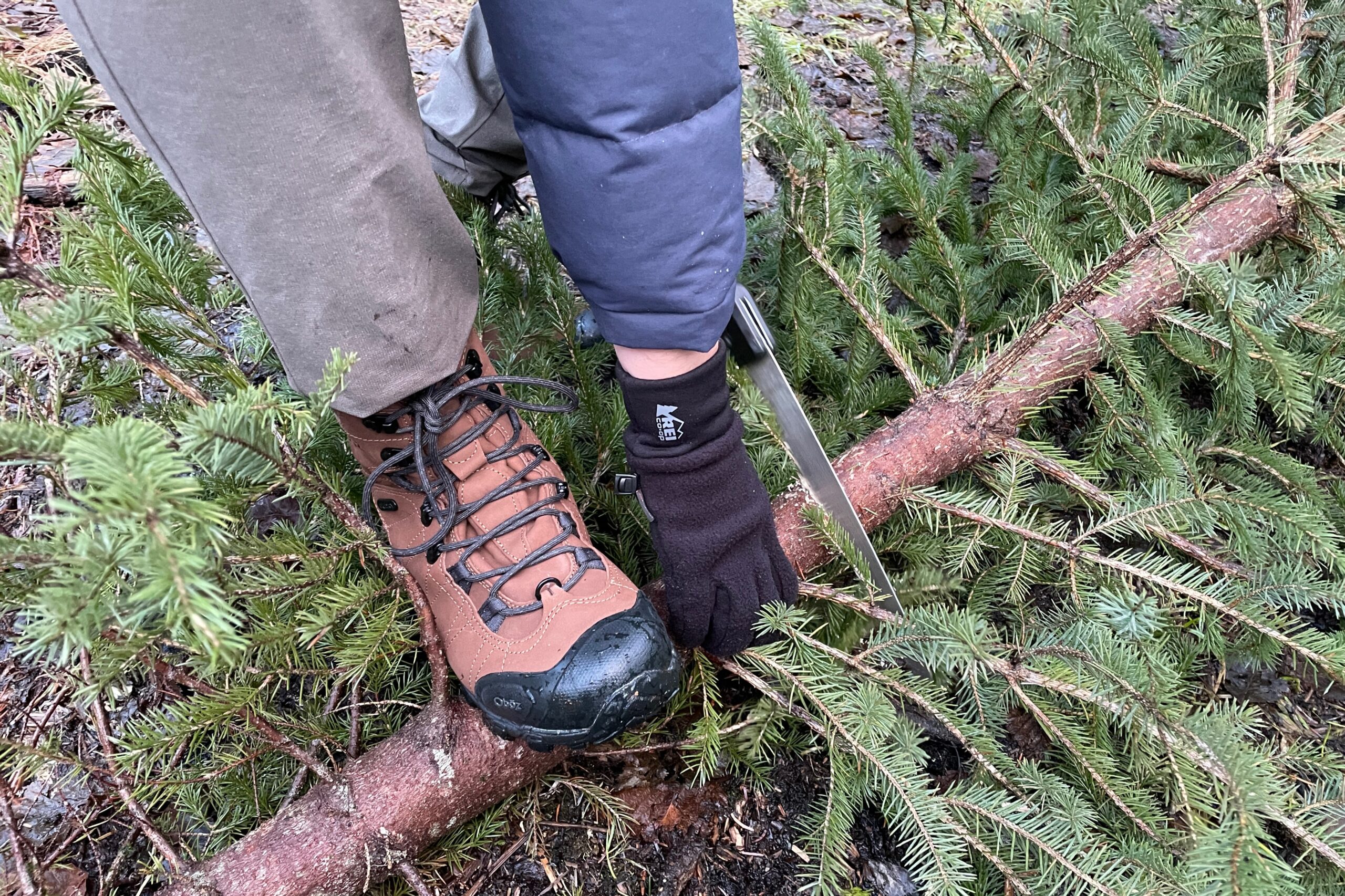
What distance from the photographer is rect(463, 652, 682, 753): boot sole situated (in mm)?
1170

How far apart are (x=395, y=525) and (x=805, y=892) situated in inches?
38.2

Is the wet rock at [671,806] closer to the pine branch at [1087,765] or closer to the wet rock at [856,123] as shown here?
the pine branch at [1087,765]

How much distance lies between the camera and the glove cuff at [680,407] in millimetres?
1256

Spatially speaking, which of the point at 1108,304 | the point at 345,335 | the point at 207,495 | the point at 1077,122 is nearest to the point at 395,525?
the point at 207,495

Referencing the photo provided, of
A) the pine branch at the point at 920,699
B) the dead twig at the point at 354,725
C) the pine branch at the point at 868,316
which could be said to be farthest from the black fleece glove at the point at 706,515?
the dead twig at the point at 354,725

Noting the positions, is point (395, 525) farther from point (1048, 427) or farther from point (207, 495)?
point (1048, 427)

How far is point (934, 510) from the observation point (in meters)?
1.54

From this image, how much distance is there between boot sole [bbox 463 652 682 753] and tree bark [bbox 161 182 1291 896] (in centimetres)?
11

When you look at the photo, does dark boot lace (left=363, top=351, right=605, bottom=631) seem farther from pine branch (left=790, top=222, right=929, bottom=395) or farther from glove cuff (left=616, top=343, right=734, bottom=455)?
pine branch (left=790, top=222, right=929, bottom=395)

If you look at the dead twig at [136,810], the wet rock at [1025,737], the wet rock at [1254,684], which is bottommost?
the wet rock at [1254,684]

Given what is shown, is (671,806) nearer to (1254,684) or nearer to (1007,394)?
(1007,394)

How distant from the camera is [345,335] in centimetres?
112

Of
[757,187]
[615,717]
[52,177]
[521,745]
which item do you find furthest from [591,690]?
[52,177]

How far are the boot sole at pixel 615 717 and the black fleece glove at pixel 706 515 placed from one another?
0.15 meters
